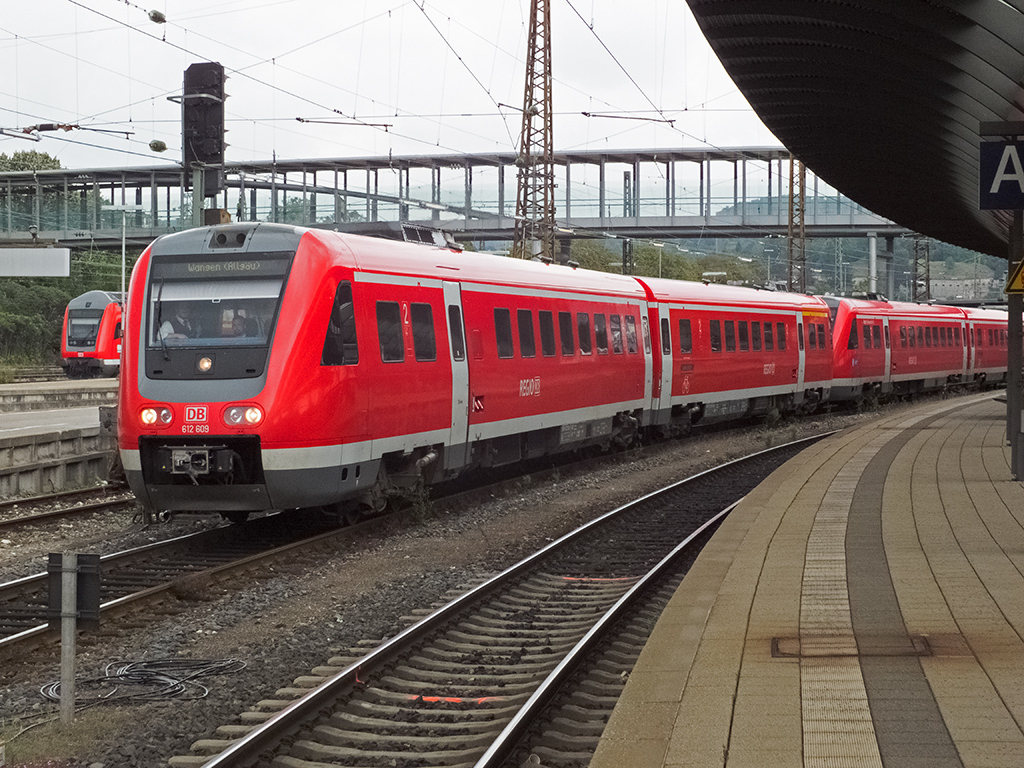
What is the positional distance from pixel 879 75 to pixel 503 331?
5907mm

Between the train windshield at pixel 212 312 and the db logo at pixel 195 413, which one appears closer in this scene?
the db logo at pixel 195 413

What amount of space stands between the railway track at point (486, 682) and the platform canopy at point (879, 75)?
4378 mm

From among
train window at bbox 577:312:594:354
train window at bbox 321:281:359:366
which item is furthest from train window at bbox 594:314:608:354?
train window at bbox 321:281:359:366

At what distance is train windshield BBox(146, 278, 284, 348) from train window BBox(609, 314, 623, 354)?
29.5ft

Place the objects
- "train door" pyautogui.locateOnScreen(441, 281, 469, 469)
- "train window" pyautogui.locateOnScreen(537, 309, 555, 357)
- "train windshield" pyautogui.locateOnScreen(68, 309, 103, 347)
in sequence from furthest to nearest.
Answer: "train windshield" pyautogui.locateOnScreen(68, 309, 103, 347)
"train window" pyautogui.locateOnScreen(537, 309, 555, 357)
"train door" pyautogui.locateOnScreen(441, 281, 469, 469)

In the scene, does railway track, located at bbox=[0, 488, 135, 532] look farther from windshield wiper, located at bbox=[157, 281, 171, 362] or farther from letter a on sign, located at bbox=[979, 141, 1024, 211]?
letter a on sign, located at bbox=[979, 141, 1024, 211]

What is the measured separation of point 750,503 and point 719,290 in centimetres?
1309

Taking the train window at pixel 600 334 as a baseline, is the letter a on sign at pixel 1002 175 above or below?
above

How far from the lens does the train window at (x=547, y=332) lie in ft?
55.1

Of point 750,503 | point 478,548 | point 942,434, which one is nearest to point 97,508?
point 478,548

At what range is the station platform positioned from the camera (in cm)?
493

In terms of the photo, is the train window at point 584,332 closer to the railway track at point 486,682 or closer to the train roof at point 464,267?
the train roof at point 464,267

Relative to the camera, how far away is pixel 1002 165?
11.2 meters

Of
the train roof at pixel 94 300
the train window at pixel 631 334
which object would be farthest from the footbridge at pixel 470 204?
the train window at pixel 631 334
